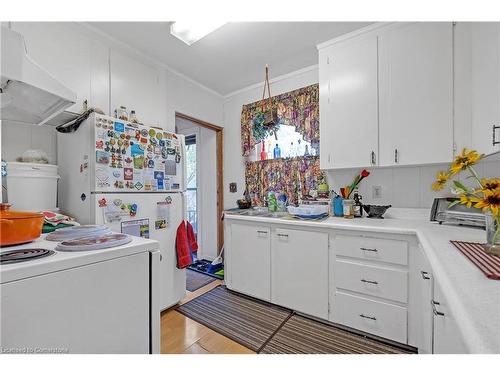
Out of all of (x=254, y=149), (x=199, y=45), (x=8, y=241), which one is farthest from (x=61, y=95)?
(x=254, y=149)

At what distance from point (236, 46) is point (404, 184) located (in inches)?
80.7

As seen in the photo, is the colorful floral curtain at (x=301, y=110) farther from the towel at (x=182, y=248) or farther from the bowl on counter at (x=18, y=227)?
the bowl on counter at (x=18, y=227)

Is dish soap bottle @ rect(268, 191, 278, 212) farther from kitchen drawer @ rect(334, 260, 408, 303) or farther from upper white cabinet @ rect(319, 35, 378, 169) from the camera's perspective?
kitchen drawer @ rect(334, 260, 408, 303)

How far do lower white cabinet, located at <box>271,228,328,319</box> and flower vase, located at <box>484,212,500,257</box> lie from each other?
3.07 feet

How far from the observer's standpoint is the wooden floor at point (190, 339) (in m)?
1.52

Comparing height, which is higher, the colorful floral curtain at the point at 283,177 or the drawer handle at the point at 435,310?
the colorful floral curtain at the point at 283,177

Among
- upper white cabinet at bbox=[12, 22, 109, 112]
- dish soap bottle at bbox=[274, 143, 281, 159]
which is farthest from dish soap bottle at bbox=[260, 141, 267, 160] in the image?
upper white cabinet at bbox=[12, 22, 109, 112]

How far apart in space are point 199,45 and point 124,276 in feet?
6.84

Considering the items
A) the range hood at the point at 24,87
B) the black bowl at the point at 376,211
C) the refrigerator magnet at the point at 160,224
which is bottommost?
the refrigerator magnet at the point at 160,224

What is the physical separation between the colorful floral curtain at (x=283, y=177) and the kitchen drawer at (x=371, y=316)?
3.86 ft

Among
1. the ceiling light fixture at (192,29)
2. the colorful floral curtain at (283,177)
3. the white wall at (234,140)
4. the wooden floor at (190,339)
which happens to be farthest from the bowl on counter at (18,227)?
the white wall at (234,140)

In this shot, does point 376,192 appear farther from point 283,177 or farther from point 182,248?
point 182,248

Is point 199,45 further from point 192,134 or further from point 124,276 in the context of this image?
point 124,276
